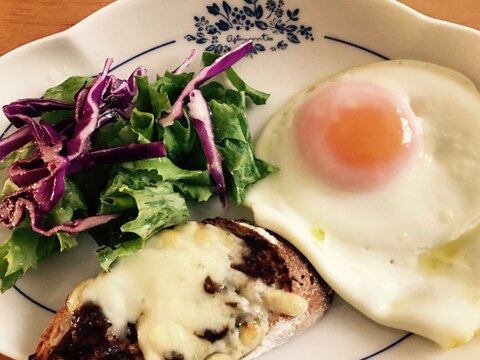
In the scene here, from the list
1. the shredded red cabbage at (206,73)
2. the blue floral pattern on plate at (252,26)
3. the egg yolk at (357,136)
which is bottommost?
the egg yolk at (357,136)

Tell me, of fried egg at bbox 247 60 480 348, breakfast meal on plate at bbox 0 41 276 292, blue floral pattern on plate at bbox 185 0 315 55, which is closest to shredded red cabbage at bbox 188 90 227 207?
breakfast meal on plate at bbox 0 41 276 292

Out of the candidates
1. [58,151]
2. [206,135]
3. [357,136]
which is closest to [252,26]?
[206,135]

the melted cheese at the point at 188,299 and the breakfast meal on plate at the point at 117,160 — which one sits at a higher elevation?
the breakfast meal on plate at the point at 117,160

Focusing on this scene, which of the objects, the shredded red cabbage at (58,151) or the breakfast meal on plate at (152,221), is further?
the shredded red cabbage at (58,151)

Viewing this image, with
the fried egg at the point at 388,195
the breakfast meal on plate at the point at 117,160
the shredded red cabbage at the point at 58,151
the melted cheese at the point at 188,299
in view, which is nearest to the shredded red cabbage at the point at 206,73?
the breakfast meal on plate at the point at 117,160

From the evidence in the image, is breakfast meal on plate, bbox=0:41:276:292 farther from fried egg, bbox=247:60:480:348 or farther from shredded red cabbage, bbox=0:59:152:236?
fried egg, bbox=247:60:480:348

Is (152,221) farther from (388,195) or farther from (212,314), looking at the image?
(388,195)

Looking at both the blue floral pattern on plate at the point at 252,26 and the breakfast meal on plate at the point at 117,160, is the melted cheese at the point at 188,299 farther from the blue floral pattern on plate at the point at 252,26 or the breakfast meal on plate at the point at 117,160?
the blue floral pattern on plate at the point at 252,26
